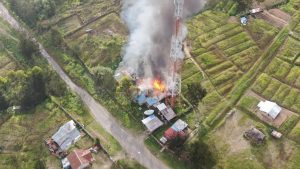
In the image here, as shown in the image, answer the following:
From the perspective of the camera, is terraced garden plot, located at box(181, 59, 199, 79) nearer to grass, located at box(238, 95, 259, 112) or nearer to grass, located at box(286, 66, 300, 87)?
grass, located at box(238, 95, 259, 112)

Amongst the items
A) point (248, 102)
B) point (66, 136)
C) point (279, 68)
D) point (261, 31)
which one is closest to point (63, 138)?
point (66, 136)

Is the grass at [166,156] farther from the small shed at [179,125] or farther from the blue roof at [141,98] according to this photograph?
the blue roof at [141,98]

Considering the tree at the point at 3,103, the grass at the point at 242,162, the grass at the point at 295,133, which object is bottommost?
the grass at the point at 295,133

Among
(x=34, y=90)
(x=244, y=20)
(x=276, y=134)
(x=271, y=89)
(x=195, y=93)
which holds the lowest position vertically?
(x=276, y=134)

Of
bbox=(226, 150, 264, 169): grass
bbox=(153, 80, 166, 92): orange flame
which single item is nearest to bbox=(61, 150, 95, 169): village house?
bbox=(153, 80, 166, 92): orange flame

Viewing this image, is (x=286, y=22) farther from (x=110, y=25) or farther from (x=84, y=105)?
(x=84, y=105)

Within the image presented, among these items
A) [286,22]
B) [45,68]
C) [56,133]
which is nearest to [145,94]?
[56,133]

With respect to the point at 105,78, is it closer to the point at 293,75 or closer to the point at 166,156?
the point at 166,156

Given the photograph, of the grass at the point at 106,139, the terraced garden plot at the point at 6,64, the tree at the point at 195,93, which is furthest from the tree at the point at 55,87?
the tree at the point at 195,93
